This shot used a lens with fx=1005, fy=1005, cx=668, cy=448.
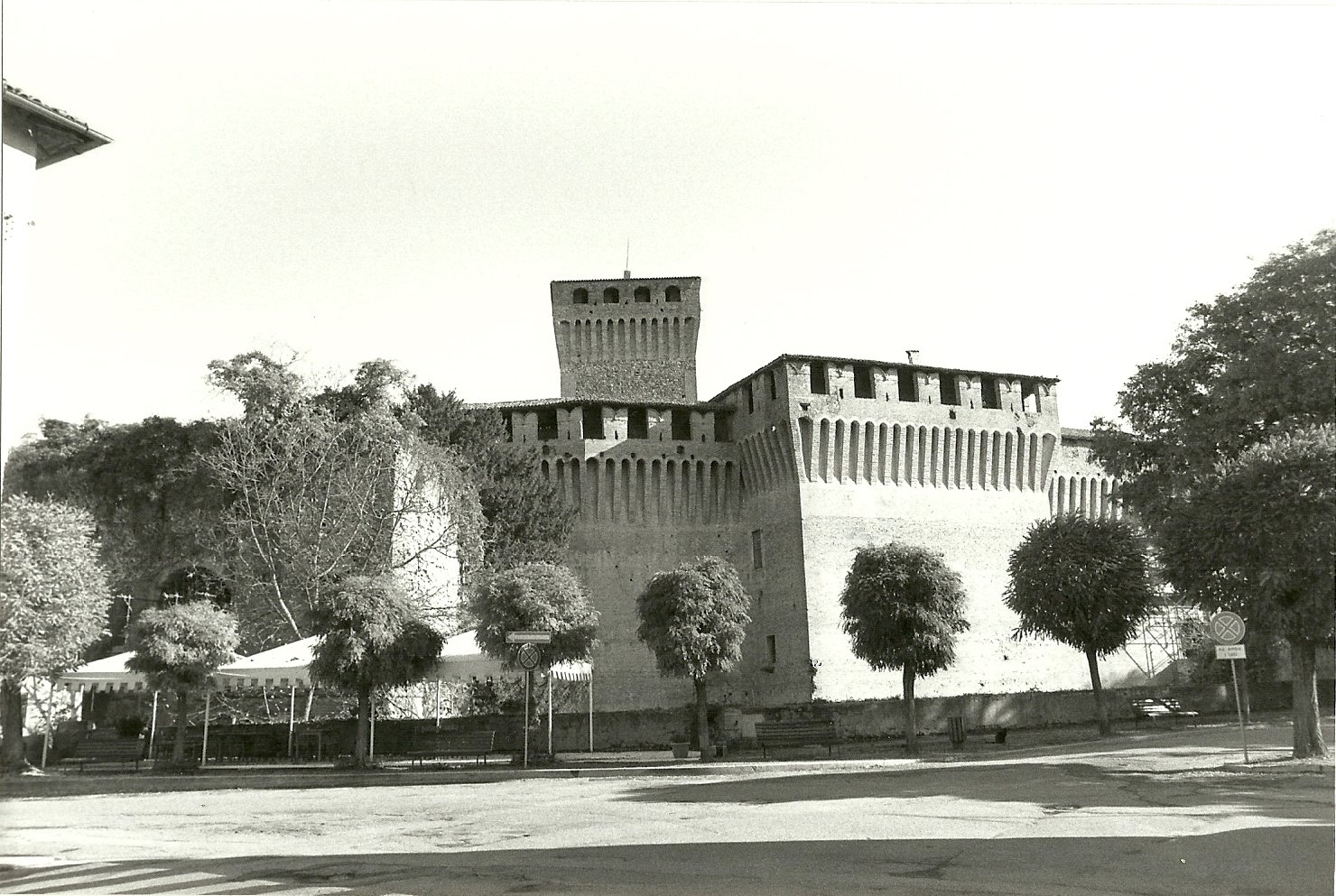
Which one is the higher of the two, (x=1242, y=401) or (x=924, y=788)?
(x=1242, y=401)

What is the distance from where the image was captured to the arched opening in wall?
25625 mm

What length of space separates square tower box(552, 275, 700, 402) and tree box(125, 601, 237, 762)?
23.9m

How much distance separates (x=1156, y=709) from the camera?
25641 millimetres

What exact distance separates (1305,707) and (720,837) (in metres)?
10.0

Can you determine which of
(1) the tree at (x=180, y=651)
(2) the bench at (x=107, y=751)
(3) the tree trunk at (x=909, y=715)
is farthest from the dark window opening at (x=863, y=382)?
(2) the bench at (x=107, y=751)

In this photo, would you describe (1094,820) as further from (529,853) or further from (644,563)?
(644,563)

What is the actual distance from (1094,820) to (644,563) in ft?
74.9

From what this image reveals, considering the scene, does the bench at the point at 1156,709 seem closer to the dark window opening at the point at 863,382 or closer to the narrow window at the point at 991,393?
the narrow window at the point at 991,393

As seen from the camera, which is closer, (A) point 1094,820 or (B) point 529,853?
(B) point 529,853

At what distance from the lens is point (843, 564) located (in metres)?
30.3

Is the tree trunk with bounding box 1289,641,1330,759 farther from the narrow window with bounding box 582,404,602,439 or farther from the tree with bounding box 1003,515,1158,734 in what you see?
Answer: the narrow window with bounding box 582,404,602,439

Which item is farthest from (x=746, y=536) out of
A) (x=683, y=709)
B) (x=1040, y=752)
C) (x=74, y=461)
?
(x=74, y=461)

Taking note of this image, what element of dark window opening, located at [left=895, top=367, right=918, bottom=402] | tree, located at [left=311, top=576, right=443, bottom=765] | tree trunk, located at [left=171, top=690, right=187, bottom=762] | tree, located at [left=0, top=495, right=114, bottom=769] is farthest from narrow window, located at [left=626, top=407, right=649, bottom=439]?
tree, located at [left=0, top=495, right=114, bottom=769]

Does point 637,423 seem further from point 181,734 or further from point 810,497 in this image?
point 181,734
